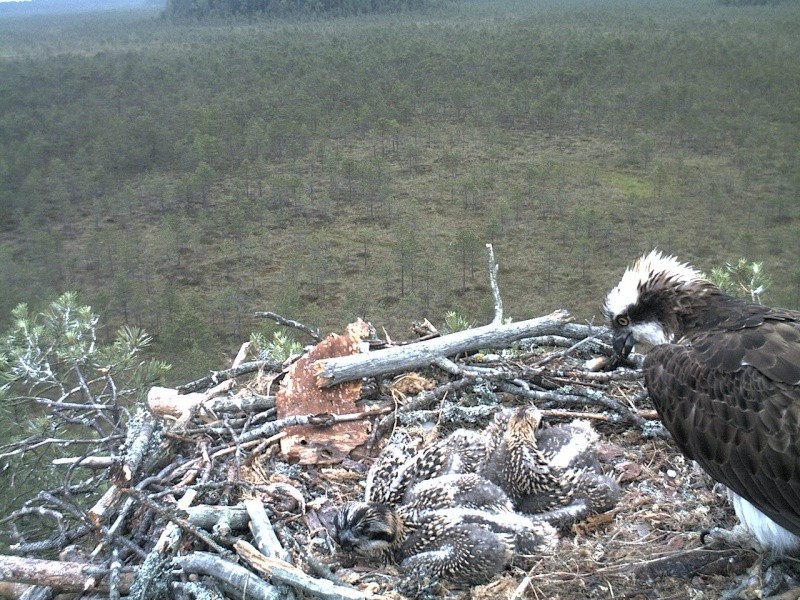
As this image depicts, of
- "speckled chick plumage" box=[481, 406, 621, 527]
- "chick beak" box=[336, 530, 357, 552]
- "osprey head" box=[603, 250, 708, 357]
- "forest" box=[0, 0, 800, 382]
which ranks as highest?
"osprey head" box=[603, 250, 708, 357]

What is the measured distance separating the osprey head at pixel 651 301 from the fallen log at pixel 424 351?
1021mm

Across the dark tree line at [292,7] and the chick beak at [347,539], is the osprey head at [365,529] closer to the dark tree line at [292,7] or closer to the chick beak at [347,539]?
the chick beak at [347,539]

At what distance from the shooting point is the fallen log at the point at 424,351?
532 cm

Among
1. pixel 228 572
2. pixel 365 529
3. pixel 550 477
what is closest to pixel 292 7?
pixel 550 477

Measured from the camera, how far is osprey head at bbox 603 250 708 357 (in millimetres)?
4520

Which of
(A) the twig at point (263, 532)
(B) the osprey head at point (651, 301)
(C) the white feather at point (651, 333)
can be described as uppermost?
(B) the osprey head at point (651, 301)

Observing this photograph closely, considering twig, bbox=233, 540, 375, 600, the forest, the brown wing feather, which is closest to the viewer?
twig, bbox=233, 540, 375, 600

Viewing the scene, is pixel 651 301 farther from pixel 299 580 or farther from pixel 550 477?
pixel 299 580

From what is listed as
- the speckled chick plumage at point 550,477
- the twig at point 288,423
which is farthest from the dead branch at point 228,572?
the speckled chick plumage at point 550,477

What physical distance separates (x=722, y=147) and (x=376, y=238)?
17.2 m

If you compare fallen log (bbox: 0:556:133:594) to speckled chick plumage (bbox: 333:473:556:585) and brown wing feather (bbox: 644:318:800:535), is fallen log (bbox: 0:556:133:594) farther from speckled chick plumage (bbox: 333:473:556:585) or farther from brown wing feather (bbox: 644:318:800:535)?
brown wing feather (bbox: 644:318:800:535)

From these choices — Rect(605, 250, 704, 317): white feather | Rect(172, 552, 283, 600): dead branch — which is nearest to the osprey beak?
Rect(605, 250, 704, 317): white feather

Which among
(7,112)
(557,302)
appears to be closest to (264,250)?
(557,302)

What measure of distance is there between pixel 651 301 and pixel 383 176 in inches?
983
